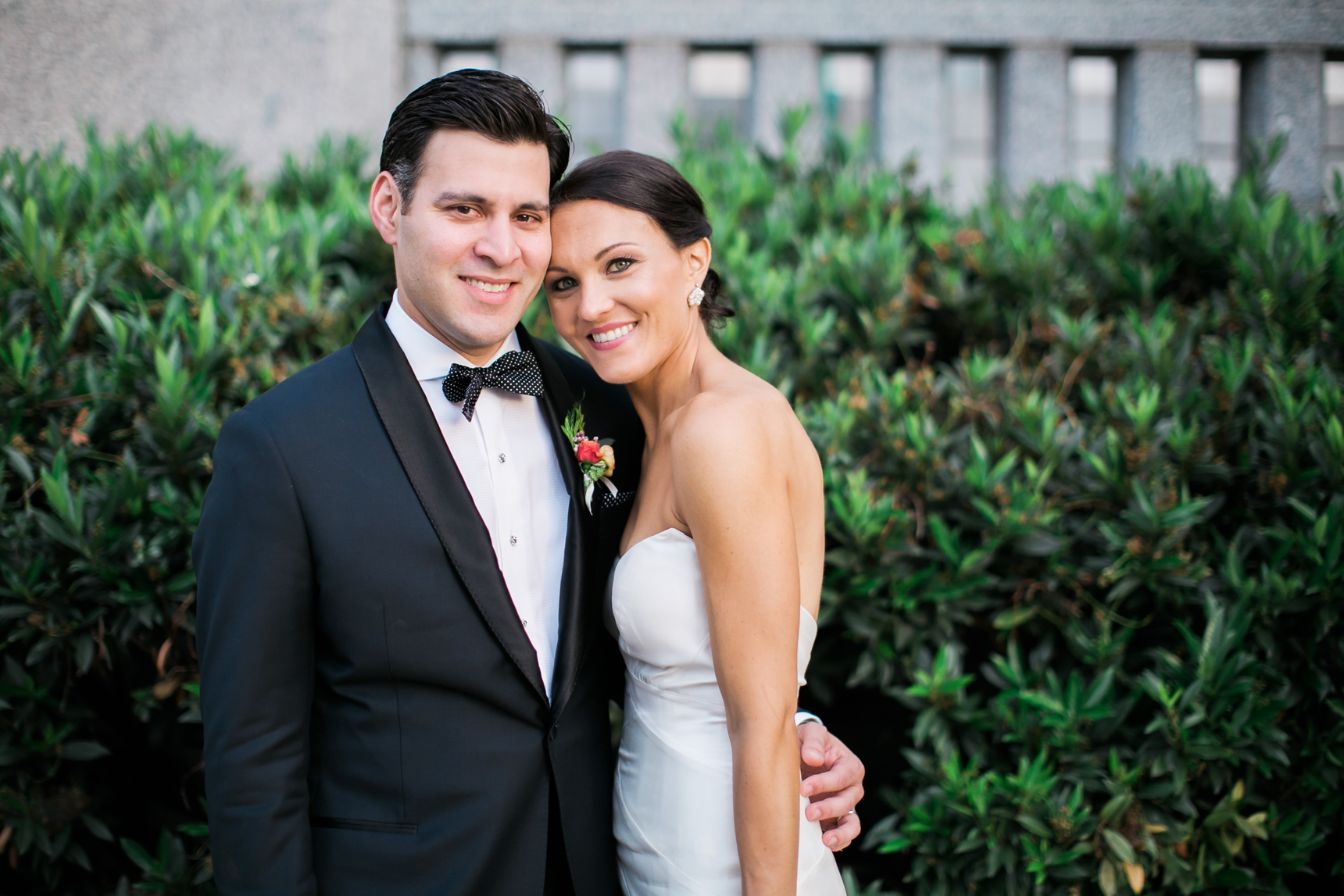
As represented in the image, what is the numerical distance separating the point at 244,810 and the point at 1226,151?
11085mm

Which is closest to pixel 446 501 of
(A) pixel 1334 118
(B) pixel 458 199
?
(B) pixel 458 199

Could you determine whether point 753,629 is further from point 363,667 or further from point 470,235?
point 470,235

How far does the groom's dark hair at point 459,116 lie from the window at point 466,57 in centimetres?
752

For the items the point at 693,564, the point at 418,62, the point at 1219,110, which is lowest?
the point at 693,564

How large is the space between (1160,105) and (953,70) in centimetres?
224

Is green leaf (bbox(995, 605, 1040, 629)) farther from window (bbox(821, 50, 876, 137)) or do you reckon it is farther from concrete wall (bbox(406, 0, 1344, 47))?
concrete wall (bbox(406, 0, 1344, 47))

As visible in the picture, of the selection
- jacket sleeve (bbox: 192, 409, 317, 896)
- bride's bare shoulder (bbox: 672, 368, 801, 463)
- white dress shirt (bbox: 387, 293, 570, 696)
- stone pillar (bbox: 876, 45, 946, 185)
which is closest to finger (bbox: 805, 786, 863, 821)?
white dress shirt (bbox: 387, 293, 570, 696)

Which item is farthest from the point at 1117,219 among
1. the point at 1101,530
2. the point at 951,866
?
the point at 951,866

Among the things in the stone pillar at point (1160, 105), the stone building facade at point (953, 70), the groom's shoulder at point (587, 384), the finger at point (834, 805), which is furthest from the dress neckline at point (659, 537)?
the stone pillar at point (1160, 105)

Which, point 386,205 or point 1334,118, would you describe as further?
point 1334,118

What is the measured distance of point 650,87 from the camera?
8.84 metres

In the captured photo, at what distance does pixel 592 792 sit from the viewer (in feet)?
6.79

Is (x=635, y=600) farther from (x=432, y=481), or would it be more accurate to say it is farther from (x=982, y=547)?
(x=982, y=547)

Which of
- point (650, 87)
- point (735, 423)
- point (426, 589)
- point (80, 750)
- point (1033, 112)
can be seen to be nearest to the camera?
point (426, 589)
